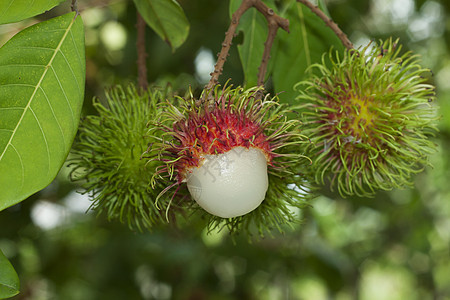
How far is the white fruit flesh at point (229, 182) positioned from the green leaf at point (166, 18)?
1.53 feet

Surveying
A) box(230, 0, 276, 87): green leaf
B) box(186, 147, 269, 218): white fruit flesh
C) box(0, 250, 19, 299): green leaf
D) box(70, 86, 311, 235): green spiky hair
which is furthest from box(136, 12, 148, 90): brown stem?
box(0, 250, 19, 299): green leaf

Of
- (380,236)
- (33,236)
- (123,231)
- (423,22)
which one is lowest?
(380,236)

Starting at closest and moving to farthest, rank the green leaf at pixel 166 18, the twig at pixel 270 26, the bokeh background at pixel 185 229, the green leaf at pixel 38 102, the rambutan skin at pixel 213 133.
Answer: the green leaf at pixel 38 102 < the rambutan skin at pixel 213 133 < the twig at pixel 270 26 < the green leaf at pixel 166 18 < the bokeh background at pixel 185 229

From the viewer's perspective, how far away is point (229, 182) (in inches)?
37.5

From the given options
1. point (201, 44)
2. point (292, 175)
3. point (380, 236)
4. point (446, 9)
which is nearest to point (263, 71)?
point (292, 175)

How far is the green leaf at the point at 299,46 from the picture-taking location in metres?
1.37

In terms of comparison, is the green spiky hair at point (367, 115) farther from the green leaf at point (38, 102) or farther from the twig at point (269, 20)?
the green leaf at point (38, 102)

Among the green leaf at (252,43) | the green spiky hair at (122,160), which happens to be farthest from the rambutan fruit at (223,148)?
the green leaf at (252,43)

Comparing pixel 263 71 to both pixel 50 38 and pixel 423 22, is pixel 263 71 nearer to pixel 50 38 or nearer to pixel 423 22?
pixel 50 38

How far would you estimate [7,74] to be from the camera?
36.7 inches

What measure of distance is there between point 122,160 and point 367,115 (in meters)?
0.56

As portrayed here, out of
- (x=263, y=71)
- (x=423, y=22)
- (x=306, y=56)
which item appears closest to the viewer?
(x=263, y=71)

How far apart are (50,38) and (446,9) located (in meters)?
2.20

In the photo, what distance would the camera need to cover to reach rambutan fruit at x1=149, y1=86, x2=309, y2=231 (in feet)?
3.15
